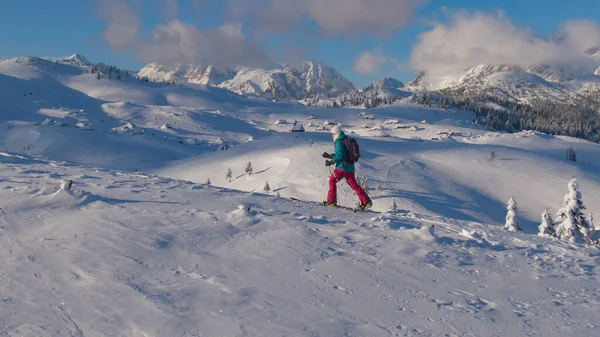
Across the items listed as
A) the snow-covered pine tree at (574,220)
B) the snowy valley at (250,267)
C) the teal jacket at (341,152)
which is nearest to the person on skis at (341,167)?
the teal jacket at (341,152)

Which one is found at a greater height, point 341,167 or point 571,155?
point 341,167

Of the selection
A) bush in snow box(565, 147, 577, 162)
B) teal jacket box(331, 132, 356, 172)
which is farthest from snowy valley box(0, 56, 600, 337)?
bush in snow box(565, 147, 577, 162)

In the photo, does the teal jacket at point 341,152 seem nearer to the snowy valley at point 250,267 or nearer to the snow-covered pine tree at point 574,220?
the snowy valley at point 250,267

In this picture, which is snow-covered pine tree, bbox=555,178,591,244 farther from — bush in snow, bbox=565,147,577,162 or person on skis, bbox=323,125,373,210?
bush in snow, bbox=565,147,577,162

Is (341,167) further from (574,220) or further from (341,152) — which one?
(574,220)

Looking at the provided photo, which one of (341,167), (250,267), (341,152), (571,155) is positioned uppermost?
(341,152)

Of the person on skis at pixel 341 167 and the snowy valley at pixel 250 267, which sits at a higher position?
the person on skis at pixel 341 167

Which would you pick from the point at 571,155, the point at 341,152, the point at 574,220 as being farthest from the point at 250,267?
the point at 571,155

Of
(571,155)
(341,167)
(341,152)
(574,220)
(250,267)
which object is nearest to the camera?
(250,267)

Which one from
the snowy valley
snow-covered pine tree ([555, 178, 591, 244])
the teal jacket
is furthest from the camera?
snow-covered pine tree ([555, 178, 591, 244])

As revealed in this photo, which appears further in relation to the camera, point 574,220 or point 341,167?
point 574,220

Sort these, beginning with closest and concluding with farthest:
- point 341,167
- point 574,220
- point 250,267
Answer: point 250,267, point 341,167, point 574,220

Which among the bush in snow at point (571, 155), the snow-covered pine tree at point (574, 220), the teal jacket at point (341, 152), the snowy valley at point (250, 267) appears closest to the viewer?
the snowy valley at point (250, 267)

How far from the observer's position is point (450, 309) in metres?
6.53
